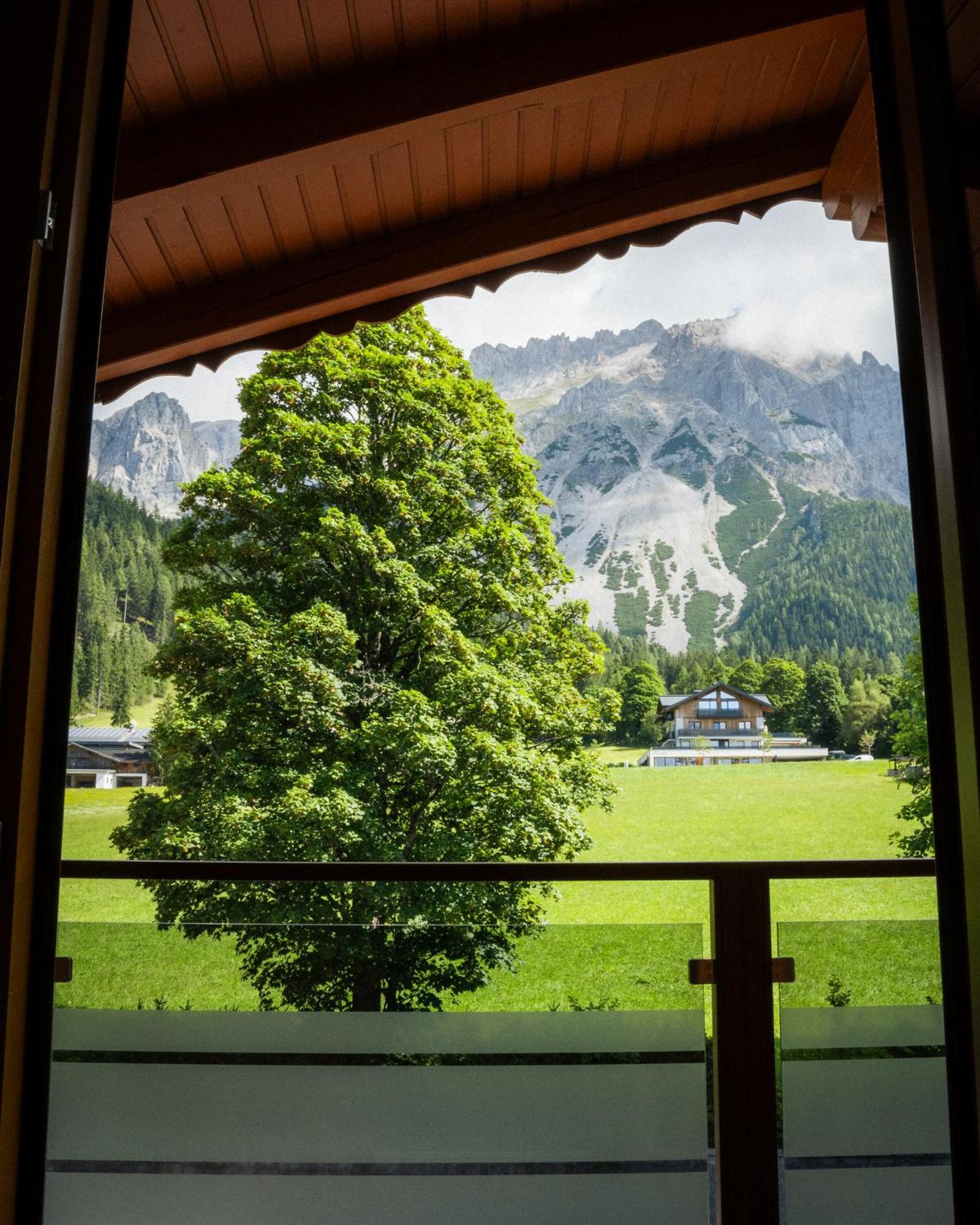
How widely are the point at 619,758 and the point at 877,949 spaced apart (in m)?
12.7

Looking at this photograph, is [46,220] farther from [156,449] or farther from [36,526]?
[156,449]

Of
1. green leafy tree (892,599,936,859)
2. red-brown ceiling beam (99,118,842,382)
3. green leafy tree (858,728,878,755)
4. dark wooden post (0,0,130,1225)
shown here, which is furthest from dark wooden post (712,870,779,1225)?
green leafy tree (858,728,878,755)

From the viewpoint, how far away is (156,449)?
12484mm

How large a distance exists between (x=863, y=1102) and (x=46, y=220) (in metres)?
1.85

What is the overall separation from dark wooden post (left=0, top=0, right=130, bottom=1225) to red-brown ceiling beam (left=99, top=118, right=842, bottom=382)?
1.13m

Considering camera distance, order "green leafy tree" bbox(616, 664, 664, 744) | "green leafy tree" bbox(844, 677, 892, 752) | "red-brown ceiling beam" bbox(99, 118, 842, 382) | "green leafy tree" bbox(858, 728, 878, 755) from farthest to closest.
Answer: "green leafy tree" bbox(844, 677, 892, 752)
"green leafy tree" bbox(858, 728, 878, 755)
"green leafy tree" bbox(616, 664, 664, 744)
"red-brown ceiling beam" bbox(99, 118, 842, 382)

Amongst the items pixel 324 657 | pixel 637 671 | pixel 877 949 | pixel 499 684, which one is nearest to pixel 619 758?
pixel 637 671

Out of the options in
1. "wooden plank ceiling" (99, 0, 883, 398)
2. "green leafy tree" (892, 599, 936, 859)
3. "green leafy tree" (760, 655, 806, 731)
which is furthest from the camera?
"green leafy tree" (760, 655, 806, 731)

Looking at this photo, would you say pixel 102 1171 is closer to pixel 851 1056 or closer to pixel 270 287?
pixel 851 1056

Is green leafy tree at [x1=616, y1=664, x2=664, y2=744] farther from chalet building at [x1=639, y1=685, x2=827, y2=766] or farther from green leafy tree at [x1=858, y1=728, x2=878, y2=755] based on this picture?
green leafy tree at [x1=858, y1=728, x2=878, y2=755]

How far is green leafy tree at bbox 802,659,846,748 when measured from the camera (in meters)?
15.4

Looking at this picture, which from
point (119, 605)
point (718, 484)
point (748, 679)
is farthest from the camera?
point (718, 484)

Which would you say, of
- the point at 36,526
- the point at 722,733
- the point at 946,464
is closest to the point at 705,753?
the point at 722,733

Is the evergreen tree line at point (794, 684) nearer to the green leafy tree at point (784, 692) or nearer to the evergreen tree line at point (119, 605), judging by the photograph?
the green leafy tree at point (784, 692)
